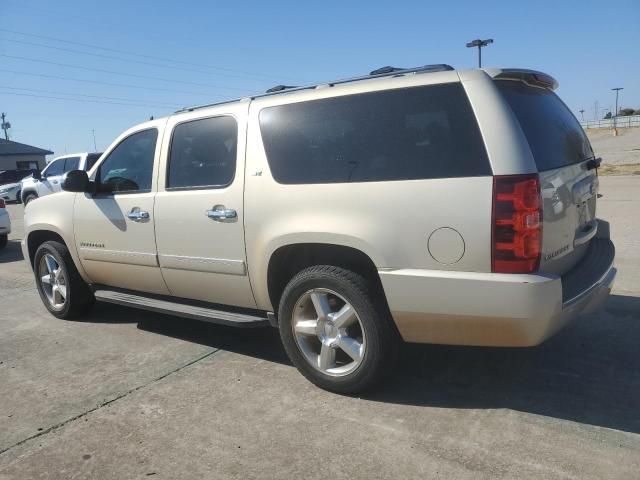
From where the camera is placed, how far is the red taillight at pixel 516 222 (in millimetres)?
2789

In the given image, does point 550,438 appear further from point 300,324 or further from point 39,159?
point 39,159

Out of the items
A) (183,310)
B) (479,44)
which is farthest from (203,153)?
(479,44)

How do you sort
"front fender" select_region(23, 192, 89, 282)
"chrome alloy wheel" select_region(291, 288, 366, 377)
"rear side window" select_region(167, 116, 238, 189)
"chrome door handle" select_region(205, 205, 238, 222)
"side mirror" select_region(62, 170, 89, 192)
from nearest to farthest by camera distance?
"chrome alloy wheel" select_region(291, 288, 366, 377), "chrome door handle" select_region(205, 205, 238, 222), "rear side window" select_region(167, 116, 238, 189), "side mirror" select_region(62, 170, 89, 192), "front fender" select_region(23, 192, 89, 282)

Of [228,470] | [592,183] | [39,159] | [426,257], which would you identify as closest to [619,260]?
[592,183]

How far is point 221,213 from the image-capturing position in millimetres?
3844

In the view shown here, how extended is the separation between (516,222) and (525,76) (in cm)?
102

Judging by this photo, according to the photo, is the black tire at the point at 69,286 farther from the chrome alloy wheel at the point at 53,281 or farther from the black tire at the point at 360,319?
the black tire at the point at 360,319

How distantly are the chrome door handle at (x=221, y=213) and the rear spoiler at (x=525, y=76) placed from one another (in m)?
1.84

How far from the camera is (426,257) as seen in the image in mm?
2998

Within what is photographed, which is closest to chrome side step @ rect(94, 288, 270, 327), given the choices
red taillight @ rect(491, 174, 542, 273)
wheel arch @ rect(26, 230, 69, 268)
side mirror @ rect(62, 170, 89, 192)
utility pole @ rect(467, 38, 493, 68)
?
wheel arch @ rect(26, 230, 69, 268)

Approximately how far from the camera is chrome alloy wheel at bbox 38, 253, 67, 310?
5441 millimetres

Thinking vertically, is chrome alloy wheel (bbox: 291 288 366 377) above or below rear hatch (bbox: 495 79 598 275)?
below

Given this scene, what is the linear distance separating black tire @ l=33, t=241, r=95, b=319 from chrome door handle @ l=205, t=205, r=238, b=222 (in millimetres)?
2110

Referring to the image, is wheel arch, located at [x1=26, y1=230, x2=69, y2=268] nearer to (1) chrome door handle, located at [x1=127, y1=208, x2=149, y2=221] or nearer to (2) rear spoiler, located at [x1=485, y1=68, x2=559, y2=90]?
(1) chrome door handle, located at [x1=127, y1=208, x2=149, y2=221]
